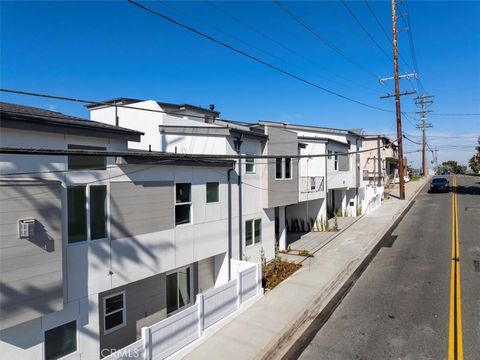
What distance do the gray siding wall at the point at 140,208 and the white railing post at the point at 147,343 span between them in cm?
261

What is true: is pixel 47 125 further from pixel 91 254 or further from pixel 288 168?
pixel 288 168

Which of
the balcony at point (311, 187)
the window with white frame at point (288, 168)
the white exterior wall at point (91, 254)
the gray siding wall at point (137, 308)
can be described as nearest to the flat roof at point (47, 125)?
the white exterior wall at point (91, 254)

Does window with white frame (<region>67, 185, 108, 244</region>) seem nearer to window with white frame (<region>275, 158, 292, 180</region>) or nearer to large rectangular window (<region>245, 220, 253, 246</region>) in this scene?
large rectangular window (<region>245, 220, 253, 246</region>)

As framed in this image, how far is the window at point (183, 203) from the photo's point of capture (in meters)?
11.8

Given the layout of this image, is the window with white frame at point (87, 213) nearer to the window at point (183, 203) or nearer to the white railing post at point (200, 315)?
the window at point (183, 203)

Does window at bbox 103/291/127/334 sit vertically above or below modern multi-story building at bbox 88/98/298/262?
below

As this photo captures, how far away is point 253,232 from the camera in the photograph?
52.1 ft

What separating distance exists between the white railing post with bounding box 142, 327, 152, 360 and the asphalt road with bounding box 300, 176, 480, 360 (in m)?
3.61

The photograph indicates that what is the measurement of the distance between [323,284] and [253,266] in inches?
112

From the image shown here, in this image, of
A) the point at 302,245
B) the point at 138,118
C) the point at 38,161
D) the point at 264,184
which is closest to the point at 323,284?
the point at 264,184

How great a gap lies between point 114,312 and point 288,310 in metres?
5.16

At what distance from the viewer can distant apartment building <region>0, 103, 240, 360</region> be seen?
7.16 metres

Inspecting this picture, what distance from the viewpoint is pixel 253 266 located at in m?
12.4

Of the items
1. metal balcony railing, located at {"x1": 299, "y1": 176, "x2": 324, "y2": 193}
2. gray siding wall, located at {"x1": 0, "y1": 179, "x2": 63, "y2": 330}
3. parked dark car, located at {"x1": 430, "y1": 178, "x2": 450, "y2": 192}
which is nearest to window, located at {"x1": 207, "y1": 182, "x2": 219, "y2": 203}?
gray siding wall, located at {"x1": 0, "y1": 179, "x2": 63, "y2": 330}
